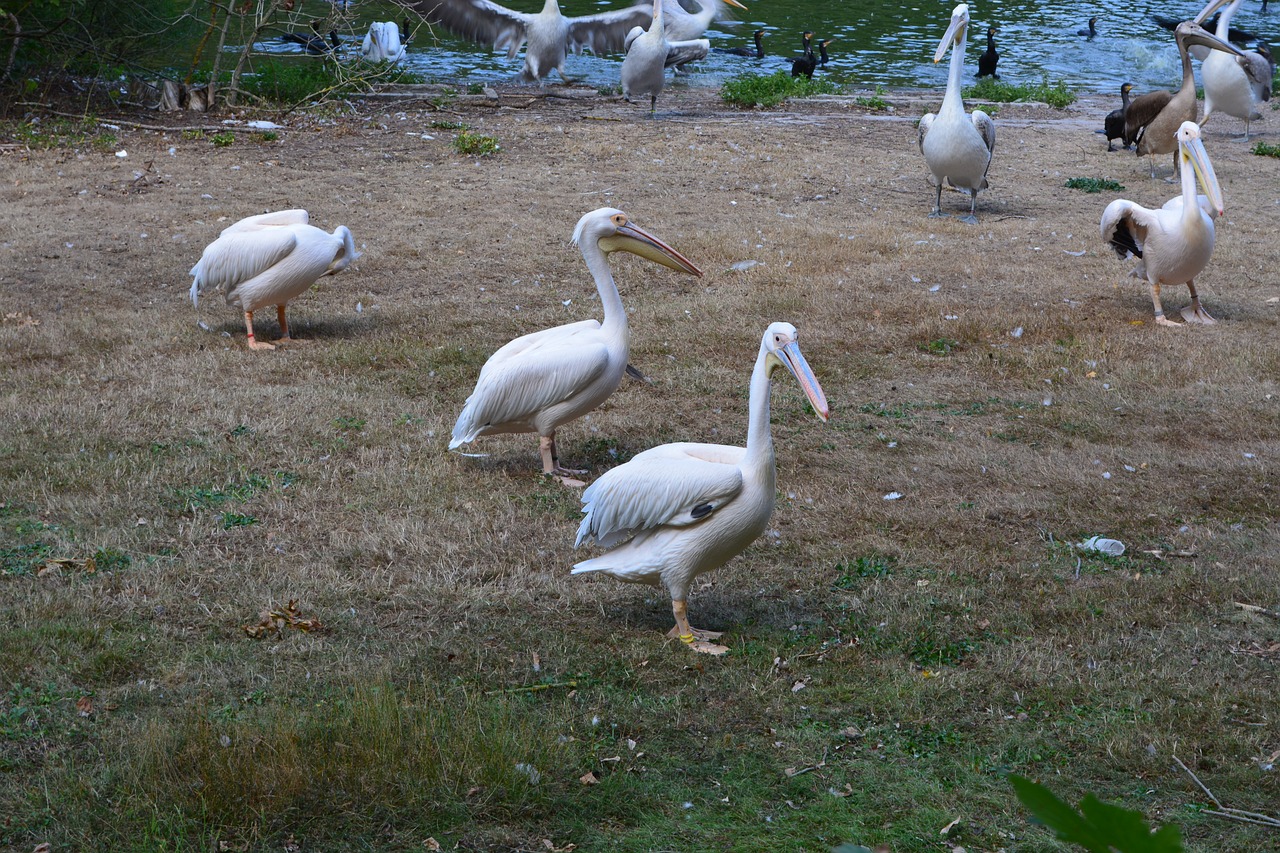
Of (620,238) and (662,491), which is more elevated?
(620,238)

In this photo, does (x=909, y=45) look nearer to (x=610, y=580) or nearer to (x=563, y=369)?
(x=563, y=369)

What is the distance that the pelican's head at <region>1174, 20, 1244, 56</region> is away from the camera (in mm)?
12141

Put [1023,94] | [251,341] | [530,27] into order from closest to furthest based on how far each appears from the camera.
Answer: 1. [251,341]
2. [530,27]
3. [1023,94]

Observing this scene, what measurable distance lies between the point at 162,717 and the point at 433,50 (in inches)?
743

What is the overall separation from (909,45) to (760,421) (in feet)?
69.8

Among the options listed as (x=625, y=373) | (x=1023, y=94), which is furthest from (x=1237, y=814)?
(x=1023, y=94)

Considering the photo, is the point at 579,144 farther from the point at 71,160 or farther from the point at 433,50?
the point at 433,50

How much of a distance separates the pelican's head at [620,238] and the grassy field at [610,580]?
0.95 meters

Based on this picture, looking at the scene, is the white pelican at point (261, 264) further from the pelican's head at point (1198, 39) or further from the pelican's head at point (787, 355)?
the pelican's head at point (1198, 39)

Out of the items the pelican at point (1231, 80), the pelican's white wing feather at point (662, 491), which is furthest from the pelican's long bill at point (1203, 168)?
the pelican at point (1231, 80)

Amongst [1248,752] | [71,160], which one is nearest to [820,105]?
[71,160]

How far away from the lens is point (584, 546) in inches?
179

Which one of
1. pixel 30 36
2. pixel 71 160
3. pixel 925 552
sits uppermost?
pixel 30 36

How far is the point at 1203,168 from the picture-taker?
7.60m
